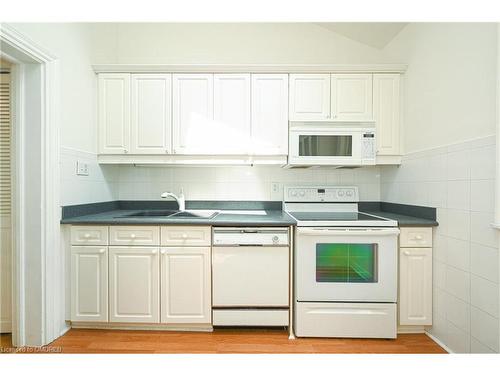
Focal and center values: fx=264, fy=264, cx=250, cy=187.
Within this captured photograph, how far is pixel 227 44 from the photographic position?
2703 millimetres

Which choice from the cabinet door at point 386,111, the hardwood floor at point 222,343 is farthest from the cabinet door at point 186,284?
the cabinet door at point 386,111

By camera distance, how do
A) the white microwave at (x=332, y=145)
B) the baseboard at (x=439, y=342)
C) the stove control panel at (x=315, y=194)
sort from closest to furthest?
the baseboard at (x=439, y=342), the white microwave at (x=332, y=145), the stove control panel at (x=315, y=194)

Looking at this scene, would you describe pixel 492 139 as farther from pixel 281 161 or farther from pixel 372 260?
pixel 281 161

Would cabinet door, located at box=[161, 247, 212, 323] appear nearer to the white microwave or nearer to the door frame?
the door frame

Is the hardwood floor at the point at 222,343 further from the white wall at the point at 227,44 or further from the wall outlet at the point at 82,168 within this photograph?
the white wall at the point at 227,44

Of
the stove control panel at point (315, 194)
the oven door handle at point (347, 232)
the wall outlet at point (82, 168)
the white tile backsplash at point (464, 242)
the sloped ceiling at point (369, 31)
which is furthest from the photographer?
the stove control panel at point (315, 194)

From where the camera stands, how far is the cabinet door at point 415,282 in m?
1.97

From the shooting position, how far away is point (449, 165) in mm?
1832

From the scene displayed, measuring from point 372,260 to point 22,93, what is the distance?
108 inches

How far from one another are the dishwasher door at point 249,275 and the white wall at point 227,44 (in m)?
1.90

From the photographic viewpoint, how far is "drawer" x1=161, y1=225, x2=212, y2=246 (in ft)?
6.53

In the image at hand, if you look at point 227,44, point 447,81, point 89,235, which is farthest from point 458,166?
point 89,235
